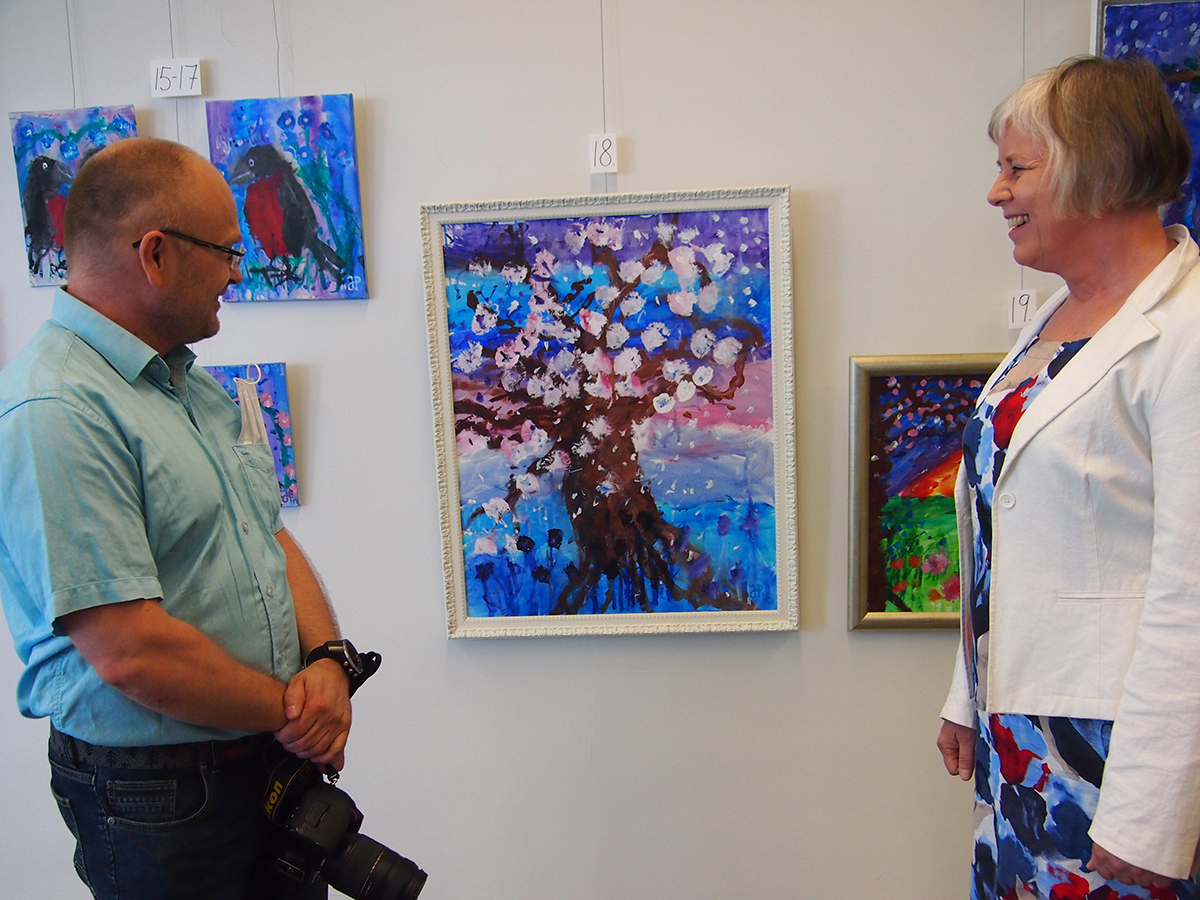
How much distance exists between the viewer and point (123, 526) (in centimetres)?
99

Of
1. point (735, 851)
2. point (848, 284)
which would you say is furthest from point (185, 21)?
point (735, 851)

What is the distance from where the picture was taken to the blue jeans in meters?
1.08

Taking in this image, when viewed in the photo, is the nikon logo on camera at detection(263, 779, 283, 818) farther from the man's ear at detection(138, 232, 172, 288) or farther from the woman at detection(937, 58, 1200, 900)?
the woman at detection(937, 58, 1200, 900)

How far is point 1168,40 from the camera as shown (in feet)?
5.49

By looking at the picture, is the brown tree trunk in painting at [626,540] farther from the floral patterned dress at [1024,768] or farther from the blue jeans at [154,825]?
the blue jeans at [154,825]

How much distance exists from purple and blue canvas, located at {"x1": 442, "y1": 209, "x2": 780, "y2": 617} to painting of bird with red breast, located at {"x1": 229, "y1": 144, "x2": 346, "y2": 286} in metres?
0.31

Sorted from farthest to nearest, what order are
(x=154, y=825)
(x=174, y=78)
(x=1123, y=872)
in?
(x=174, y=78), (x=154, y=825), (x=1123, y=872)

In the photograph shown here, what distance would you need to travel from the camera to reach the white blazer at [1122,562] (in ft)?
3.05

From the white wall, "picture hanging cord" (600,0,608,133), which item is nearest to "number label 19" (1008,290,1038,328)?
the white wall

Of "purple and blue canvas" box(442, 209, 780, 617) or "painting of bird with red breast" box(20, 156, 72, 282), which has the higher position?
"painting of bird with red breast" box(20, 156, 72, 282)

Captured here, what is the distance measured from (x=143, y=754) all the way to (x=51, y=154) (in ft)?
4.89

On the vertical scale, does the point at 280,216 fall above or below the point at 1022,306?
above

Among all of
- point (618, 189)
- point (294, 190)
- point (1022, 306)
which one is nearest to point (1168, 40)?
point (1022, 306)

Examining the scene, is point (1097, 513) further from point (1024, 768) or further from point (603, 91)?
point (603, 91)
